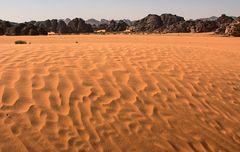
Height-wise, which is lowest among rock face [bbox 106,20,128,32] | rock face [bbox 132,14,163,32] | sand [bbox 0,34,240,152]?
rock face [bbox 106,20,128,32]

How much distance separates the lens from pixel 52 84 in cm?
654

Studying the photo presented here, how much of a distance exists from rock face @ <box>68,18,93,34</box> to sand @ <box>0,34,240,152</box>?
4943 cm

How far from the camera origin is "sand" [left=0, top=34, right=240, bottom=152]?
16.7 ft

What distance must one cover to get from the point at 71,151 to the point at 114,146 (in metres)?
0.62

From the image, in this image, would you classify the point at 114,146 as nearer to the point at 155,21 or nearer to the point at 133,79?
the point at 133,79

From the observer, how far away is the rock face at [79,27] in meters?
57.6

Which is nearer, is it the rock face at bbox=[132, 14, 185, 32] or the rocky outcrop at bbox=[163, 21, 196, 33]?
the rocky outcrop at bbox=[163, 21, 196, 33]

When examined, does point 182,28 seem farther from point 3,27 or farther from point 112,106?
point 112,106

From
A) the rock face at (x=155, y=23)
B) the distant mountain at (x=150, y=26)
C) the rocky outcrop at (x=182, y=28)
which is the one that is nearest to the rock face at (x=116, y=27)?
the distant mountain at (x=150, y=26)

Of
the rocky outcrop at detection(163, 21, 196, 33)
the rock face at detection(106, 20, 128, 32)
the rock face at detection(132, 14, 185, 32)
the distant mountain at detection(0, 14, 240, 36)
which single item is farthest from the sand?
the rock face at detection(106, 20, 128, 32)

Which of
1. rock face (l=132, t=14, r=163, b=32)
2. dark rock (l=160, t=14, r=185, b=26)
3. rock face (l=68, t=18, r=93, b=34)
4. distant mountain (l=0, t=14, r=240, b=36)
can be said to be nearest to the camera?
distant mountain (l=0, t=14, r=240, b=36)

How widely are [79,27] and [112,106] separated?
2110 inches

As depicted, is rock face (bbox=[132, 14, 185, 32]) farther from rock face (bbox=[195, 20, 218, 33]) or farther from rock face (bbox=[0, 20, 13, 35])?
rock face (bbox=[0, 20, 13, 35])

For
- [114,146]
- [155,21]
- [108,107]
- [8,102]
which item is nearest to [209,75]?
[108,107]
